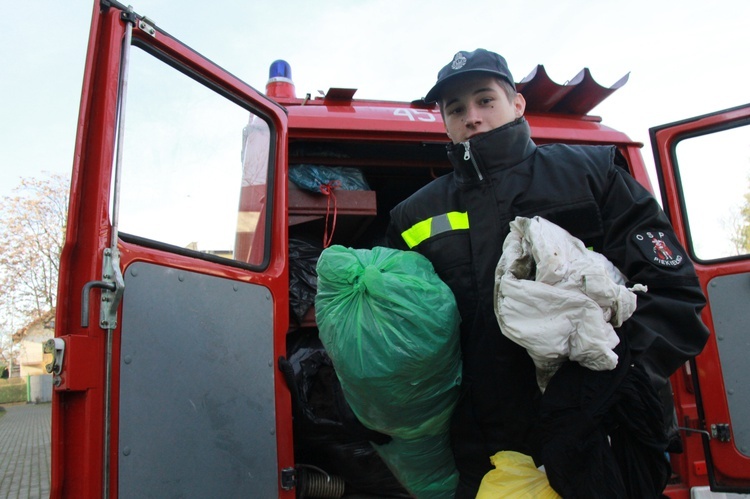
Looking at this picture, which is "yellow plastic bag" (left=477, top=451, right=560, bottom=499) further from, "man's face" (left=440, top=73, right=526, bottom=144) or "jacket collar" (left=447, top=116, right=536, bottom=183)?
"man's face" (left=440, top=73, right=526, bottom=144)

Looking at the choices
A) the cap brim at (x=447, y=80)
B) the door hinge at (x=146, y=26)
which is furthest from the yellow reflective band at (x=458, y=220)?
the door hinge at (x=146, y=26)

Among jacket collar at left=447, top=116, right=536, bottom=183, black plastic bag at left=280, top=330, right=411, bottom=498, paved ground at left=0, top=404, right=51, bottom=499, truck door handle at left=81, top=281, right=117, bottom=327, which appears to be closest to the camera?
truck door handle at left=81, top=281, right=117, bottom=327

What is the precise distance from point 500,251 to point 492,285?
0.11 meters

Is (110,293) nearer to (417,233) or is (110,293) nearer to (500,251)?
(417,233)

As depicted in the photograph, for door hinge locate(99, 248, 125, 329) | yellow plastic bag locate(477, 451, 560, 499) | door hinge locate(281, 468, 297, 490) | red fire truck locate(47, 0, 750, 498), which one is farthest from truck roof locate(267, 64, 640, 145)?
yellow plastic bag locate(477, 451, 560, 499)

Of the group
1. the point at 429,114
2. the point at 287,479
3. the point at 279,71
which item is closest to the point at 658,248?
the point at 287,479

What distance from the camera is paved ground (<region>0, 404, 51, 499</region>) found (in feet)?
28.6

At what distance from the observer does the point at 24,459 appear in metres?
11.5

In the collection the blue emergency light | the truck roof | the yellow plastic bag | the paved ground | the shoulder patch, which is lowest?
the paved ground

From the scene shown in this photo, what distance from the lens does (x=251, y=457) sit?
6.13 feet

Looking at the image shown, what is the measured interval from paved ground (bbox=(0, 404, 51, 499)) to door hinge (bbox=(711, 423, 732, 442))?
349 inches

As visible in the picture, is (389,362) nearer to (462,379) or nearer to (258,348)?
(462,379)

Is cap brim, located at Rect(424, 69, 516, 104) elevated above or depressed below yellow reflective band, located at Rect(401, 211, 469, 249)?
above

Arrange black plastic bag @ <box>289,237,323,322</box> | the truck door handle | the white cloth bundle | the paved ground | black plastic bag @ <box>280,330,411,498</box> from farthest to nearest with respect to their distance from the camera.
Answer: the paved ground
black plastic bag @ <box>289,237,323,322</box>
black plastic bag @ <box>280,330,411,498</box>
the truck door handle
the white cloth bundle
